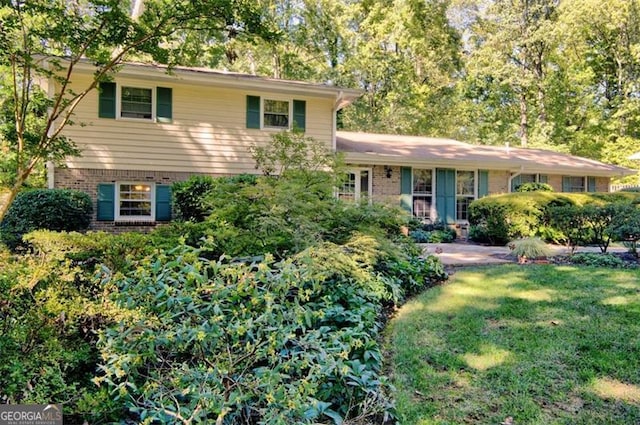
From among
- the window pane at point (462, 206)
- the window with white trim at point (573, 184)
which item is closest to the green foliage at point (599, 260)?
the window pane at point (462, 206)

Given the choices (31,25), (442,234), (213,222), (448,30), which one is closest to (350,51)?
(448,30)

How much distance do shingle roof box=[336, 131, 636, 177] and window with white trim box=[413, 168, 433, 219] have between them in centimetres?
42

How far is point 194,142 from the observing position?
11.1m

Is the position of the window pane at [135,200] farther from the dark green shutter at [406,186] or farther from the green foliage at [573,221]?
the green foliage at [573,221]

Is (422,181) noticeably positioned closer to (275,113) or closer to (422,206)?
(422,206)

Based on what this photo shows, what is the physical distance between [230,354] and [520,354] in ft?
7.75

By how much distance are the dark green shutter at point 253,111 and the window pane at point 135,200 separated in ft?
10.8

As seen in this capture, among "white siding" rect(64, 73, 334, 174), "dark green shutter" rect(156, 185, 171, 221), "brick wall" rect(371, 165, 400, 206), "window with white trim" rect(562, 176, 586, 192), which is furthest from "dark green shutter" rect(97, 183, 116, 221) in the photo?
"window with white trim" rect(562, 176, 586, 192)

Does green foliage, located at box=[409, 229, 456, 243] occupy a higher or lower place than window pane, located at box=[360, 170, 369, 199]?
lower

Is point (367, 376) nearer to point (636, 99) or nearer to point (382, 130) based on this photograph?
point (382, 130)

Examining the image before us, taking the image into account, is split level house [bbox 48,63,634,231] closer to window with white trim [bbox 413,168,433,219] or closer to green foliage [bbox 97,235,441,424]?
window with white trim [bbox 413,168,433,219]

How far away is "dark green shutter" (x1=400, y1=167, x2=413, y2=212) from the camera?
1336 cm

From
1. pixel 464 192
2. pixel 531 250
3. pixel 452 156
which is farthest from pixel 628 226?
pixel 464 192

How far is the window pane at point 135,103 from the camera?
10413 mm
